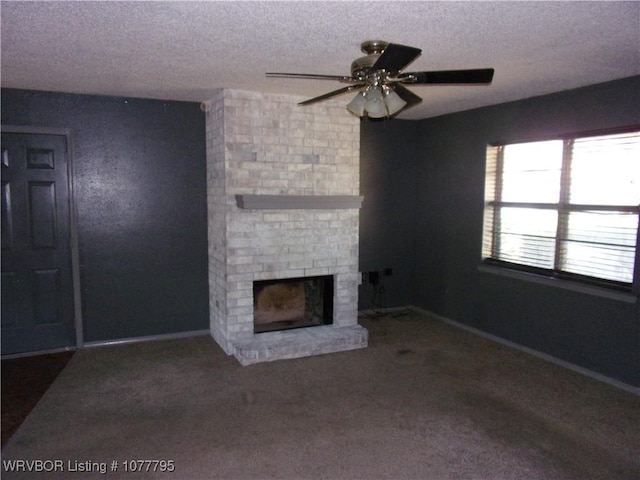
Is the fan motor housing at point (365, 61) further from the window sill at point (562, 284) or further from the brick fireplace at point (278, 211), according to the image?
the window sill at point (562, 284)

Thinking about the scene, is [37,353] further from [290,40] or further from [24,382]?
[290,40]

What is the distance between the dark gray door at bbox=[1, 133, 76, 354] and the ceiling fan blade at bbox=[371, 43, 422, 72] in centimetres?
328

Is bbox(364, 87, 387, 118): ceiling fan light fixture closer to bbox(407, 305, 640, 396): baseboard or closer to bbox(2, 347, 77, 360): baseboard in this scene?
bbox(407, 305, 640, 396): baseboard

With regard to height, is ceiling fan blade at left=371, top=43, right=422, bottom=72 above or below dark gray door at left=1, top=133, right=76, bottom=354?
above

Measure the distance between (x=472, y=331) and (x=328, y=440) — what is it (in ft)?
8.79

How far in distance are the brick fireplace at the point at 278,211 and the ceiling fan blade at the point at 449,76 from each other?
2.00 metres

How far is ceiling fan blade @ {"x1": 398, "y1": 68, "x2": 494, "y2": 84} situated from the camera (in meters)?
2.26

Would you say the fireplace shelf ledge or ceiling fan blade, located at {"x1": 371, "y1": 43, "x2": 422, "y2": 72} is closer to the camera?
ceiling fan blade, located at {"x1": 371, "y1": 43, "x2": 422, "y2": 72}

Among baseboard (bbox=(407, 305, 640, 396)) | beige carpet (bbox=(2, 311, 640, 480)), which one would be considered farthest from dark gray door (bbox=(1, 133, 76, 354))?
baseboard (bbox=(407, 305, 640, 396))

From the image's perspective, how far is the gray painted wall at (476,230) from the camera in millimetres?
3562

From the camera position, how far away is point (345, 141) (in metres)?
4.46

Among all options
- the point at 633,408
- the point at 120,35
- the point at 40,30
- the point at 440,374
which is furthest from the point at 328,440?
the point at 40,30

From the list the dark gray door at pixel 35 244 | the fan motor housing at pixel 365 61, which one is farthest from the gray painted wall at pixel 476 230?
the dark gray door at pixel 35 244

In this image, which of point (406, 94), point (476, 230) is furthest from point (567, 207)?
point (406, 94)
